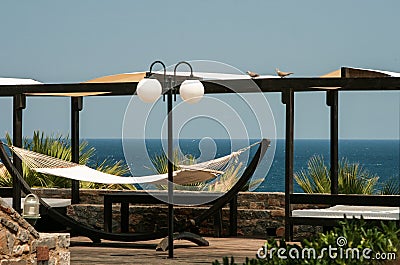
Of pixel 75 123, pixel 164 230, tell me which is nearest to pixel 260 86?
pixel 164 230

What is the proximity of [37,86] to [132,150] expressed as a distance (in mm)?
1278

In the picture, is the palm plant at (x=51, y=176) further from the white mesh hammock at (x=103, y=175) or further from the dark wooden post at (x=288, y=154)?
the dark wooden post at (x=288, y=154)

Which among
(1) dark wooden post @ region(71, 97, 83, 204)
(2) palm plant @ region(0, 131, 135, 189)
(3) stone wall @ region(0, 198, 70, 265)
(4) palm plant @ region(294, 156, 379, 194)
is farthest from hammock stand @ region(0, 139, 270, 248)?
(2) palm plant @ region(0, 131, 135, 189)

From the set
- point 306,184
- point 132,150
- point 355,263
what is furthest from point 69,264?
point 306,184

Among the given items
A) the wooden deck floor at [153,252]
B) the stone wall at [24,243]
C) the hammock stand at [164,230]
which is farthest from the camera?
the hammock stand at [164,230]

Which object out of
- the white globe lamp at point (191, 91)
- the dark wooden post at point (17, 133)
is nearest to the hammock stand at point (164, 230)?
the dark wooden post at point (17, 133)

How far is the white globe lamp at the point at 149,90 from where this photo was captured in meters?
8.52

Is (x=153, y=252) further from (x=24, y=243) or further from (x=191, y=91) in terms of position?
(x=24, y=243)

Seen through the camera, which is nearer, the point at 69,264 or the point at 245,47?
the point at 69,264

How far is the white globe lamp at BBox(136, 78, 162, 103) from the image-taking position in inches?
335

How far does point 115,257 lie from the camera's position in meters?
8.78

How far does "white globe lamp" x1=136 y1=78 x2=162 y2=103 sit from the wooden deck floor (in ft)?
4.45

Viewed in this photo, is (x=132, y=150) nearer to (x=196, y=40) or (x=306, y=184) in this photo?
(x=306, y=184)

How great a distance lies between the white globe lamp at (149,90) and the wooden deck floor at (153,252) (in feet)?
4.45
